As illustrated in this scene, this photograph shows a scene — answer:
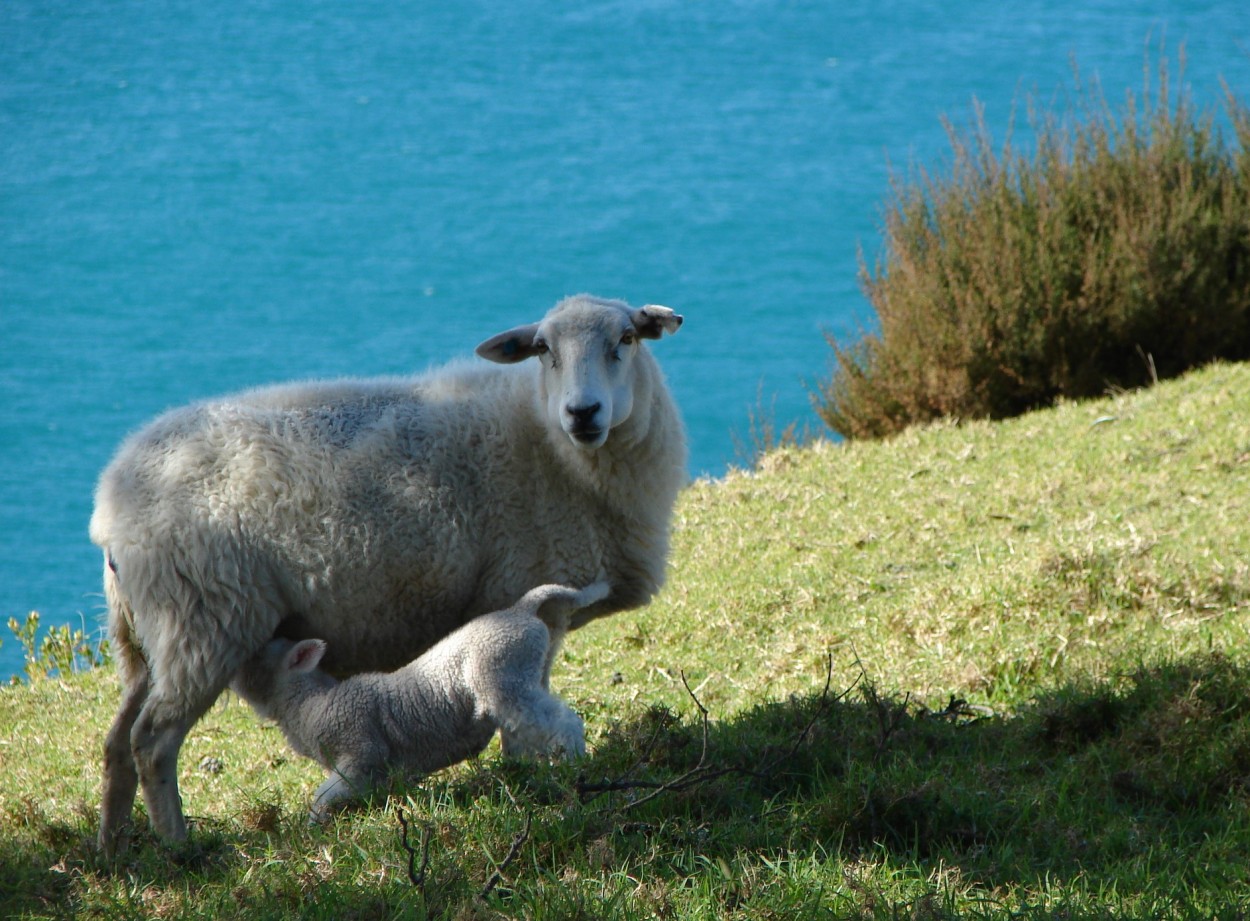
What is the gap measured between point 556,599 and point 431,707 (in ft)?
1.61

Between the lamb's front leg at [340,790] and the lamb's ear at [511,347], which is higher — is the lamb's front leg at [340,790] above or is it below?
below

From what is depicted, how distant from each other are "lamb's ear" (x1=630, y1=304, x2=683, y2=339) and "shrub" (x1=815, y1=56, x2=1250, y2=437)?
19.0 ft

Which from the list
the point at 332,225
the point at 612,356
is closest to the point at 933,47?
the point at 332,225

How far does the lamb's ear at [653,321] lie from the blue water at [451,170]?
11.7 meters

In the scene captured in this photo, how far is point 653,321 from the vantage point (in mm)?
4441

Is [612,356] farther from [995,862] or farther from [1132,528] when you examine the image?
[1132,528]

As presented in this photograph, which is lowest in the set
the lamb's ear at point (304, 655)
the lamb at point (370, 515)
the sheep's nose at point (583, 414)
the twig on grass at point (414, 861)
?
the twig on grass at point (414, 861)

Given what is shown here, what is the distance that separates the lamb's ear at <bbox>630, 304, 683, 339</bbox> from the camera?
4414 mm

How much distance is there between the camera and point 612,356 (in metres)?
4.28

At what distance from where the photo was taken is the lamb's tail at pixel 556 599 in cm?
389

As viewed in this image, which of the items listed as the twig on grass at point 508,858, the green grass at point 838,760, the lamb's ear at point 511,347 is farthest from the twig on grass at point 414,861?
the lamb's ear at point 511,347

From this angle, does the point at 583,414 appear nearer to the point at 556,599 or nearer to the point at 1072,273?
the point at 556,599

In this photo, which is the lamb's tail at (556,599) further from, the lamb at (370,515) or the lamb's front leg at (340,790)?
the lamb's front leg at (340,790)

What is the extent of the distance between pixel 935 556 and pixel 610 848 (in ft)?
11.5
